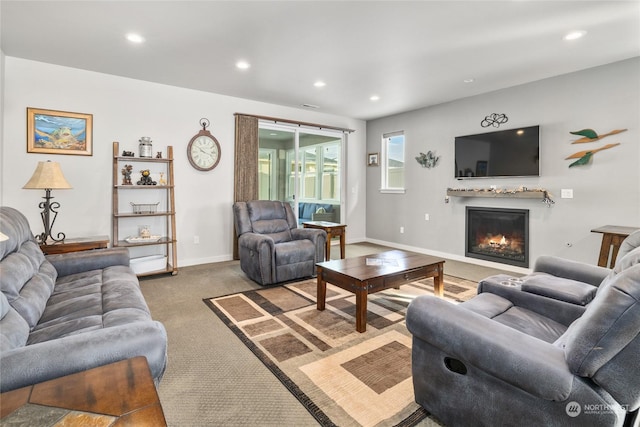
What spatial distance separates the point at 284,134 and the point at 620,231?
4768 millimetres

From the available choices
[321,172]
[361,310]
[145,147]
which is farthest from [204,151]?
[361,310]

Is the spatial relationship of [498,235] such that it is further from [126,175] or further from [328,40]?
[126,175]

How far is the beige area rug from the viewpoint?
1.76 meters

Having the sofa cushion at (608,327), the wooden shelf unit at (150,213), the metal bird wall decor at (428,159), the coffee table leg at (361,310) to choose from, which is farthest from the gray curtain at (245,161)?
the sofa cushion at (608,327)

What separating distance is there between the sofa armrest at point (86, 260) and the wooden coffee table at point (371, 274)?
1794 millimetres

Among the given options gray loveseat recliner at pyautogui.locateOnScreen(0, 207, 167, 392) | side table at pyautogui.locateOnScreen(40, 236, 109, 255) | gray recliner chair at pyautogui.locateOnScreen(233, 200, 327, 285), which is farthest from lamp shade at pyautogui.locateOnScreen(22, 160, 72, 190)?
gray recliner chair at pyautogui.locateOnScreen(233, 200, 327, 285)

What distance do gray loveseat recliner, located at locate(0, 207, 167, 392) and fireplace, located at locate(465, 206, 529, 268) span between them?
4618 millimetres

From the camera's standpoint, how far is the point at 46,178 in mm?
3240

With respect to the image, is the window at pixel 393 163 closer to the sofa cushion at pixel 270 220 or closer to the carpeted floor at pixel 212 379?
the sofa cushion at pixel 270 220

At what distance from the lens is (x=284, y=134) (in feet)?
19.2

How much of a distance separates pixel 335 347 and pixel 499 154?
3.77 metres

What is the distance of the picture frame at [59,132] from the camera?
3744mm

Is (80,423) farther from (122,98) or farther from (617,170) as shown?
(617,170)

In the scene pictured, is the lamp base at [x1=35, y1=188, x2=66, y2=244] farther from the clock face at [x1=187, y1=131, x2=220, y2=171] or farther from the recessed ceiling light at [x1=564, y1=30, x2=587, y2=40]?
the recessed ceiling light at [x1=564, y1=30, x2=587, y2=40]
